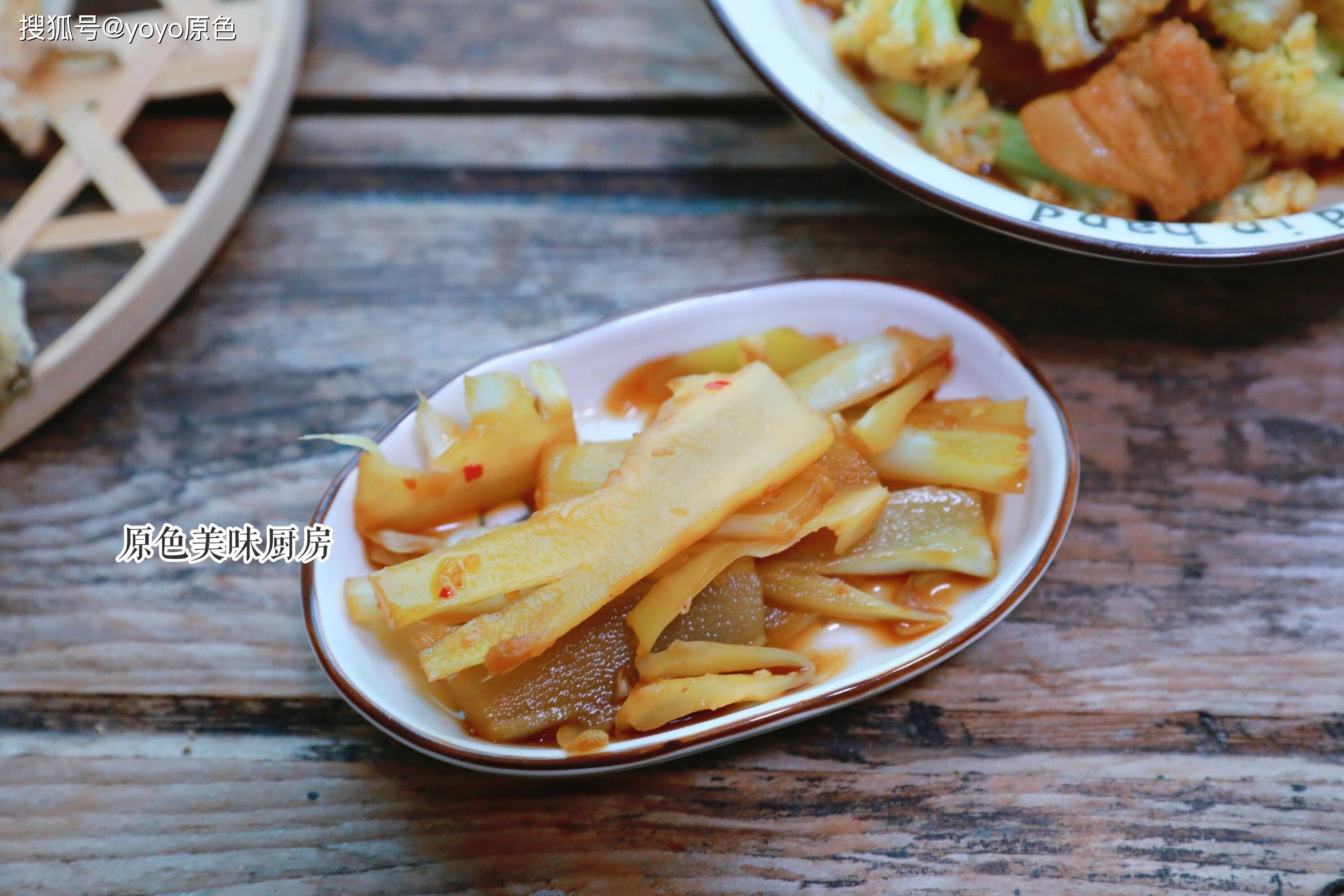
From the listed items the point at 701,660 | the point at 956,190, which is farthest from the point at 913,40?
the point at 701,660

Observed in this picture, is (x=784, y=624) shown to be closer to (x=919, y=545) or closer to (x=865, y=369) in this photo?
(x=919, y=545)

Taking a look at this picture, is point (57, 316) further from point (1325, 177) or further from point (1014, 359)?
point (1325, 177)

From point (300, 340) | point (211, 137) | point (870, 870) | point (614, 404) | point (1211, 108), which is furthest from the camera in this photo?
point (211, 137)

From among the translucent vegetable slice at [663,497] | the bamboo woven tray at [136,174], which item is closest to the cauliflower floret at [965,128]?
the translucent vegetable slice at [663,497]

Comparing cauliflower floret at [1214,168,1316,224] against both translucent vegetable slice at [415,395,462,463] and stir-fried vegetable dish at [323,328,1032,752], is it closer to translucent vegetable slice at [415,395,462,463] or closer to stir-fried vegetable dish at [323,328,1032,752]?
stir-fried vegetable dish at [323,328,1032,752]

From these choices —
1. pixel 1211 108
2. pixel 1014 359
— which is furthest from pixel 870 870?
pixel 1211 108

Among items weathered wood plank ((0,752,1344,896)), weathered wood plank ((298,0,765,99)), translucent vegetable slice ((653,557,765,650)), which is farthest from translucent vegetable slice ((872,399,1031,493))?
weathered wood plank ((298,0,765,99))
